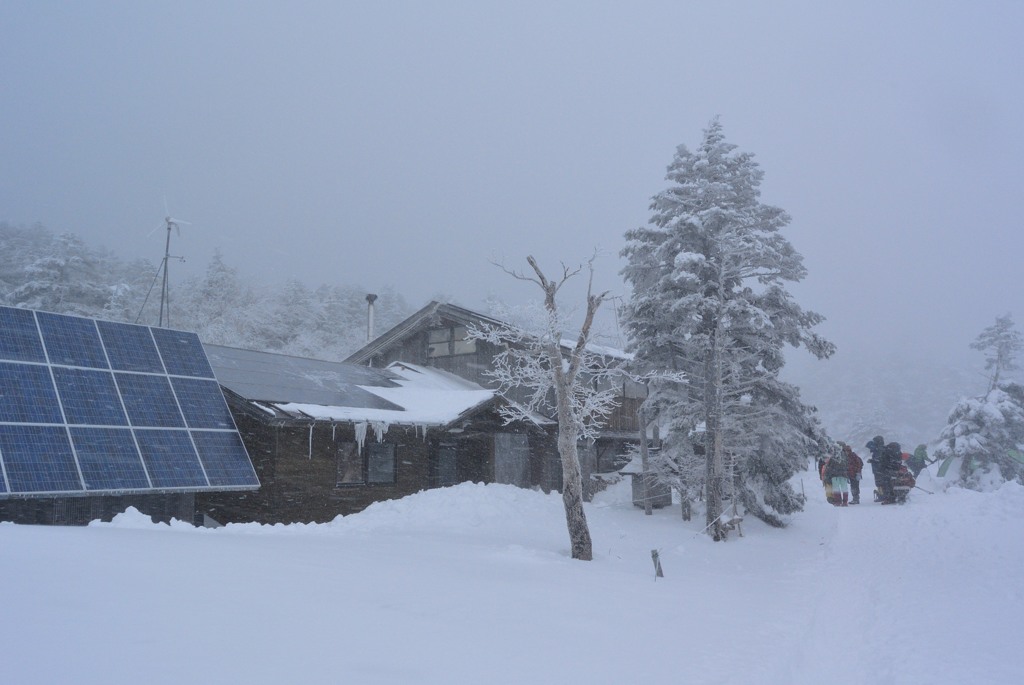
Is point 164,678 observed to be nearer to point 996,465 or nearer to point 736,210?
point 736,210

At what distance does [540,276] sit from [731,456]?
8145mm

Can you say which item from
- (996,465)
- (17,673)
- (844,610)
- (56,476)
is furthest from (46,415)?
(996,465)

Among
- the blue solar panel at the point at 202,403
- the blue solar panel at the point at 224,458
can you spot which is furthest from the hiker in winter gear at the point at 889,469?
the blue solar panel at the point at 202,403

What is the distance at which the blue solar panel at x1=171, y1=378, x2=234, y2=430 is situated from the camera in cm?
1453

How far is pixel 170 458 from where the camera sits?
1323 cm

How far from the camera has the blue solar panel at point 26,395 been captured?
11742 mm

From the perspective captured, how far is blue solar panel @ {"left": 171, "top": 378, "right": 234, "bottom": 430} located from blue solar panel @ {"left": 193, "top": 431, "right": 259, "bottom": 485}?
29cm

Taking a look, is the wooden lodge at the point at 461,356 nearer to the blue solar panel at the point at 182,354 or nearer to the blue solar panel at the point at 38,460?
the blue solar panel at the point at 182,354

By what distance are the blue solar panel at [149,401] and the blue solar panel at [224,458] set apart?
61cm

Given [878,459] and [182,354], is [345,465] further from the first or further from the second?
[878,459]

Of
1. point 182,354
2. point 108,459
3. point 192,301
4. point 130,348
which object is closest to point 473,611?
point 108,459

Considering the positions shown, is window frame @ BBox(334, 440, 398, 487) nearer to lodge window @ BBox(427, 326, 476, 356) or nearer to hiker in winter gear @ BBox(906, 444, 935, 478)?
lodge window @ BBox(427, 326, 476, 356)

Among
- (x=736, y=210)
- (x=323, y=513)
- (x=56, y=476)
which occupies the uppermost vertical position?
(x=736, y=210)

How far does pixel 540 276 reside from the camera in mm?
13078
